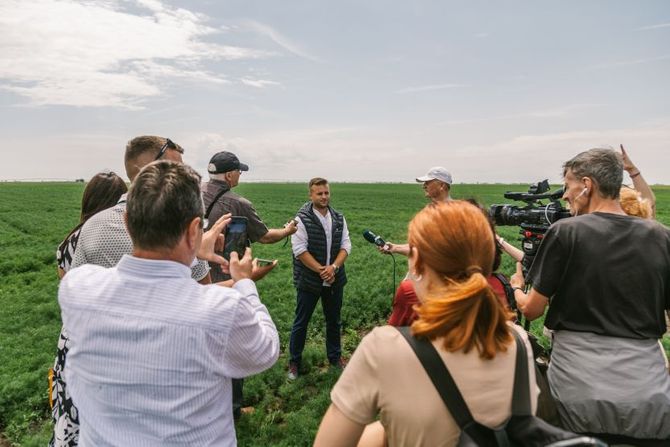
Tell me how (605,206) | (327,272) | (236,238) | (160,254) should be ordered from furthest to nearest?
(327,272), (236,238), (605,206), (160,254)

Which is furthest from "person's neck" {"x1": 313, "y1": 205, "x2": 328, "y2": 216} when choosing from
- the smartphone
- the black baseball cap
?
the smartphone

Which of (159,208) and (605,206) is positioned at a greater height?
(605,206)

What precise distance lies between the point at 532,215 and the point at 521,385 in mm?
2266

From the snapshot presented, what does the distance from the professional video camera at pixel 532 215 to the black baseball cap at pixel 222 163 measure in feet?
8.24

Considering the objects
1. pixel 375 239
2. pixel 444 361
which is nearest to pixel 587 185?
pixel 444 361

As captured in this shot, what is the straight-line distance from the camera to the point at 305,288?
5.68 meters

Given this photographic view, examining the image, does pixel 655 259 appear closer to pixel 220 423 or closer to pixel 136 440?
pixel 220 423

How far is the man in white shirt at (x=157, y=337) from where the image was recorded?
1582 millimetres

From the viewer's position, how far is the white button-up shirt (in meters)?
1.58

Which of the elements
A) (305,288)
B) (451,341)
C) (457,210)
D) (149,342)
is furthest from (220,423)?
(305,288)

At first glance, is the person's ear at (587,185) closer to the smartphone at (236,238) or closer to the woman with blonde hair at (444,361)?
the woman with blonde hair at (444,361)

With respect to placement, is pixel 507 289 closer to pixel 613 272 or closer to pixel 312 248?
pixel 613 272

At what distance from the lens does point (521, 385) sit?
1521 millimetres

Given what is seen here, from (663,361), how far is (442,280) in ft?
5.89
